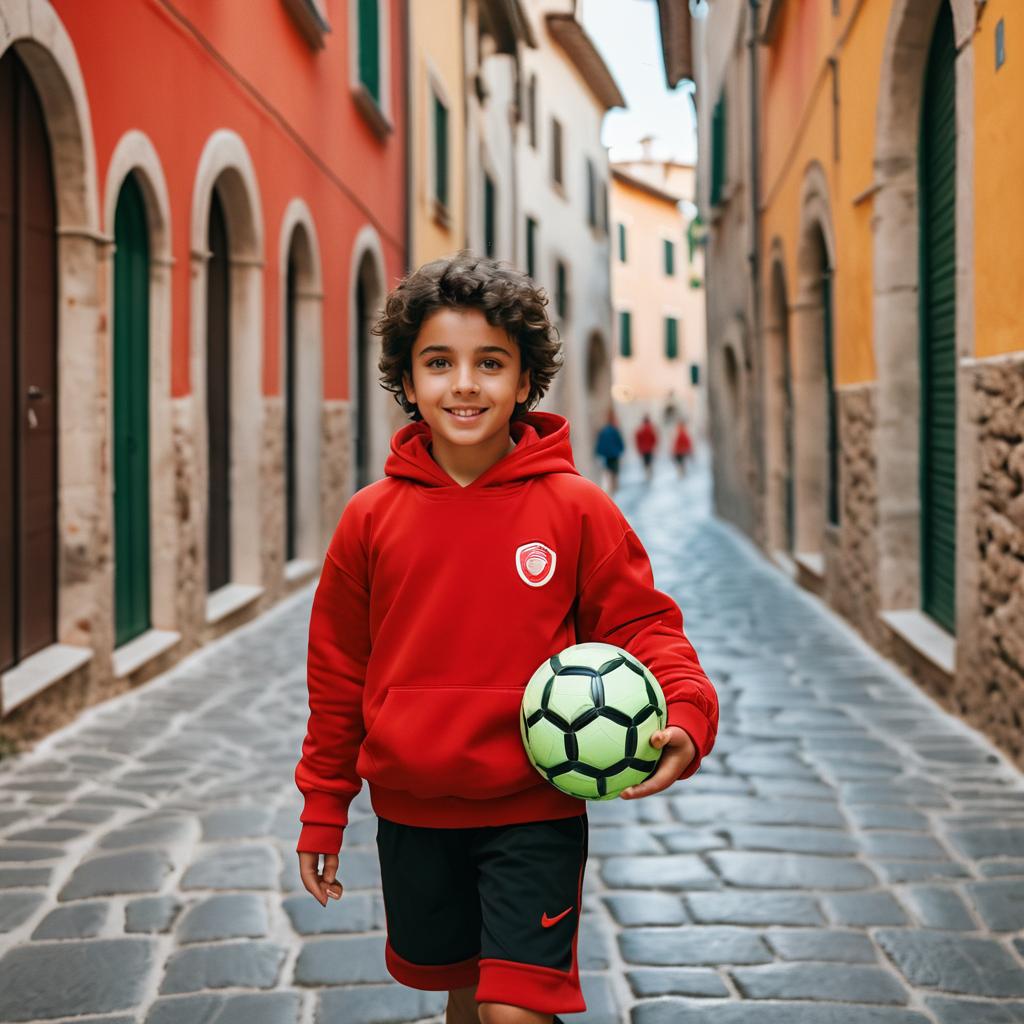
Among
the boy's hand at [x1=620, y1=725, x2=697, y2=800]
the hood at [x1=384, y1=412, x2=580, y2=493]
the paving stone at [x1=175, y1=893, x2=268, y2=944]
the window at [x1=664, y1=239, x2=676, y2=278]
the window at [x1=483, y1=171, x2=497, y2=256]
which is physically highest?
the window at [x1=664, y1=239, x2=676, y2=278]

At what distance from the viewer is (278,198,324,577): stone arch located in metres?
11.0

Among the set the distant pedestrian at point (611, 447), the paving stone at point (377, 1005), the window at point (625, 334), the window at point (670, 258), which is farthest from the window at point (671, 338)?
the paving stone at point (377, 1005)

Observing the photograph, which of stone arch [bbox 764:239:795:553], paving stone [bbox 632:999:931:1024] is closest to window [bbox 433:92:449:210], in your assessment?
stone arch [bbox 764:239:795:553]

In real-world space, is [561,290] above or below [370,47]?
below

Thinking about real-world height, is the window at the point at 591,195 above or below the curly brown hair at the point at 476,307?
above

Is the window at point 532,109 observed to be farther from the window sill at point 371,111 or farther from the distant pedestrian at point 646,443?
the window sill at point 371,111

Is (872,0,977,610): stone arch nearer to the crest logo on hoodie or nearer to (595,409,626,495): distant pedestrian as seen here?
the crest logo on hoodie

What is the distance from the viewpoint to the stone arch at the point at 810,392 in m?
11.1

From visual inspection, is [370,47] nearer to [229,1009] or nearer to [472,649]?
[229,1009]

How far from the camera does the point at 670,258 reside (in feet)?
154

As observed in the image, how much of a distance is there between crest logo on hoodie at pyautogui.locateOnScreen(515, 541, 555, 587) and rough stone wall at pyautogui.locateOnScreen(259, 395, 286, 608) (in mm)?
7538

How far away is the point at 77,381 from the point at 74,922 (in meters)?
3.28

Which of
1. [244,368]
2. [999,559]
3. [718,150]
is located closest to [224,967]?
[999,559]

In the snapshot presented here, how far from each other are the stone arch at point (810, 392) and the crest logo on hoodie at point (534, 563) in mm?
8933
